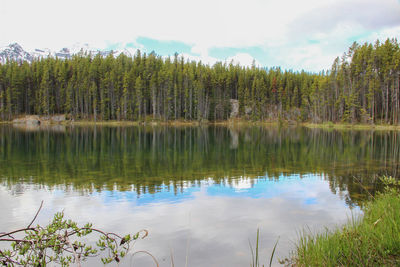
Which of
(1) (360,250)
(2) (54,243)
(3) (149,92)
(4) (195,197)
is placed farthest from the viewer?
(3) (149,92)

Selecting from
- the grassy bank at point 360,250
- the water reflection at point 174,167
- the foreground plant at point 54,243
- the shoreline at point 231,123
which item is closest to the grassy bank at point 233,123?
the shoreline at point 231,123

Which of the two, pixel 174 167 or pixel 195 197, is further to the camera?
pixel 174 167

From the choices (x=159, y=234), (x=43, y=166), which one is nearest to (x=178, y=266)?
(x=159, y=234)

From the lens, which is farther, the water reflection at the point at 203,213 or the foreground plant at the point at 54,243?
the water reflection at the point at 203,213

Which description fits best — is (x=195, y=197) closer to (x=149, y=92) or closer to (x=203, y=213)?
(x=203, y=213)

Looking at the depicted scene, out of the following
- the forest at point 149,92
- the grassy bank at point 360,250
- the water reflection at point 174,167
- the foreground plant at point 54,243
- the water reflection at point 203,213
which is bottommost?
the water reflection at point 203,213

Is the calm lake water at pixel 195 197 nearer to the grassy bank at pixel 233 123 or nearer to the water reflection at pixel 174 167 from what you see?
the water reflection at pixel 174 167

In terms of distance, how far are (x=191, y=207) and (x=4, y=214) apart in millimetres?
6566

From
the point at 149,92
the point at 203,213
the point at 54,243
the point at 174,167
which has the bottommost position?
the point at 203,213

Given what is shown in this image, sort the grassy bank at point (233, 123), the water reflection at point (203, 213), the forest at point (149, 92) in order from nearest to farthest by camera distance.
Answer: the water reflection at point (203, 213), the grassy bank at point (233, 123), the forest at point (149, 92)

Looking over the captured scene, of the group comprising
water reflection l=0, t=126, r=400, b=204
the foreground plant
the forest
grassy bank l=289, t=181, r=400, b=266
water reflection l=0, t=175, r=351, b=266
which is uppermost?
the forest

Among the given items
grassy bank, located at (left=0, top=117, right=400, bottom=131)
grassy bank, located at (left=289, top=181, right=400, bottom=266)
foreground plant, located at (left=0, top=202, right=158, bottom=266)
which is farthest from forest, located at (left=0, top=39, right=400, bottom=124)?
foreground plant, located at (left=0, top=202, right=158, bottom=266)

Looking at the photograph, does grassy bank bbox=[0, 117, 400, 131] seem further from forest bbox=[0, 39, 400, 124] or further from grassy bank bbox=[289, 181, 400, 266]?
grassy bank bbox=[289, 181, 400, 266]

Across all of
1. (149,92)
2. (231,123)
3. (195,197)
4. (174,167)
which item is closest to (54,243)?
(195,197)
